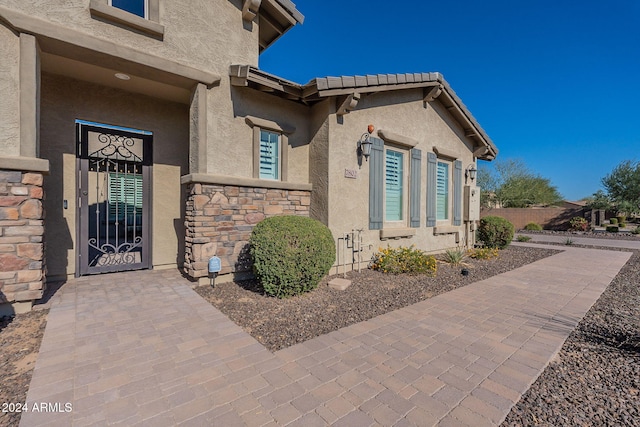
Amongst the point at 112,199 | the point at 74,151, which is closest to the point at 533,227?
the point at 112,199

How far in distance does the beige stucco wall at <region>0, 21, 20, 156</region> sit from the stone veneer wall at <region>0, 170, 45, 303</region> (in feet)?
1.37

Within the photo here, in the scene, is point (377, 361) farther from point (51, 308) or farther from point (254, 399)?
point (51, 308)

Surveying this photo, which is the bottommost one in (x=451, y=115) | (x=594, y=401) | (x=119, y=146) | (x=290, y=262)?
(x=594, y=401)

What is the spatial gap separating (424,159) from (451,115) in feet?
7.68

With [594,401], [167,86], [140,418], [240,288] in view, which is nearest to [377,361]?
[594,401]

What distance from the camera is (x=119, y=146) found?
6.06 meters

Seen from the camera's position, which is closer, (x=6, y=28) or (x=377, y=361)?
(x=377, y=361)

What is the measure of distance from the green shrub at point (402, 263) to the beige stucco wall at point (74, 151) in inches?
185

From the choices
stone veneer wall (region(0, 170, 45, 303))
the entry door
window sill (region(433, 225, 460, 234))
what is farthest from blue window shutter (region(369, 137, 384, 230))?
stone veneer wall (region(0, 170, 45, 303))

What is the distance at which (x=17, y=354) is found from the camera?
3.05m

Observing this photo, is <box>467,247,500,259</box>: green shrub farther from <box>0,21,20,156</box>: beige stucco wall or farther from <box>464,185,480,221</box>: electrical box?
<box>0,21,20,156</box>: beige stucco wall

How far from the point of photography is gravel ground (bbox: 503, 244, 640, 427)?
87.7 inches

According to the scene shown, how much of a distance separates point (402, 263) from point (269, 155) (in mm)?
3989

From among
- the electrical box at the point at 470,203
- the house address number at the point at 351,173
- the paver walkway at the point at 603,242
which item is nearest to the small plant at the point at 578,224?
the paver walkway at the point at 603,242
